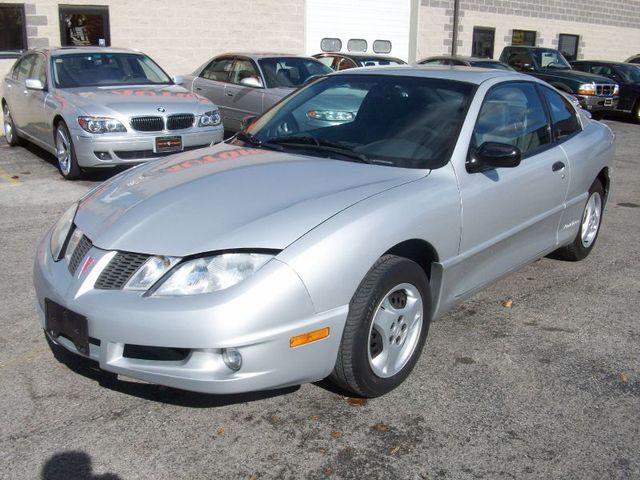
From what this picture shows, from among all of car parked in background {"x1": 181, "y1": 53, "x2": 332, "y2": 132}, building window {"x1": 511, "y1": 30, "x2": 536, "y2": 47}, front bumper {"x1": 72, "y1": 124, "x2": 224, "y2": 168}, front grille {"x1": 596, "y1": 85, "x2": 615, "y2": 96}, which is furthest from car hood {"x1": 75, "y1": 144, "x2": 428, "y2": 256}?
building window {"x1": 511, "y1": 30, "x2": 536, "y2": 47}

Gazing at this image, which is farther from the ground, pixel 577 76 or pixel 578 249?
pixel 577 76

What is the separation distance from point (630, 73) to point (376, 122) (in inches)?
624

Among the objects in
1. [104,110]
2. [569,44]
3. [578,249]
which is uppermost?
[569,44]

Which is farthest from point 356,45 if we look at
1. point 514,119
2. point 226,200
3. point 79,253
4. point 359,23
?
point 79,253

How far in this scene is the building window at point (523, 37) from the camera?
2484 cm

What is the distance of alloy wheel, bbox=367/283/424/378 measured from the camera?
11.0 ft

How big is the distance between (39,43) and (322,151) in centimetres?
1178

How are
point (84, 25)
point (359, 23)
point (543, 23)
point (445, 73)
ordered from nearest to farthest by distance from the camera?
1. point (445, 73)
2. point (84, 25)
3. point (359, 23)
4. point (543, 23)

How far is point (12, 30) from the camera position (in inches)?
536

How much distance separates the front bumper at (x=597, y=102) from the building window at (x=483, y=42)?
313 inches

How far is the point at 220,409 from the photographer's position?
331 centimetres

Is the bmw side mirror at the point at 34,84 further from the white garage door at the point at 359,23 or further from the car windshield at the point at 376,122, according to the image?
the white garage door at the point at 359,23

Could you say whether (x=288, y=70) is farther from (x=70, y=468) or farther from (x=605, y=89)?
(x=70, y=468)

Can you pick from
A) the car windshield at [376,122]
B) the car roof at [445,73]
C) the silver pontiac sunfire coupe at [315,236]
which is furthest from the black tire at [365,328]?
the car roof at [445,73]
